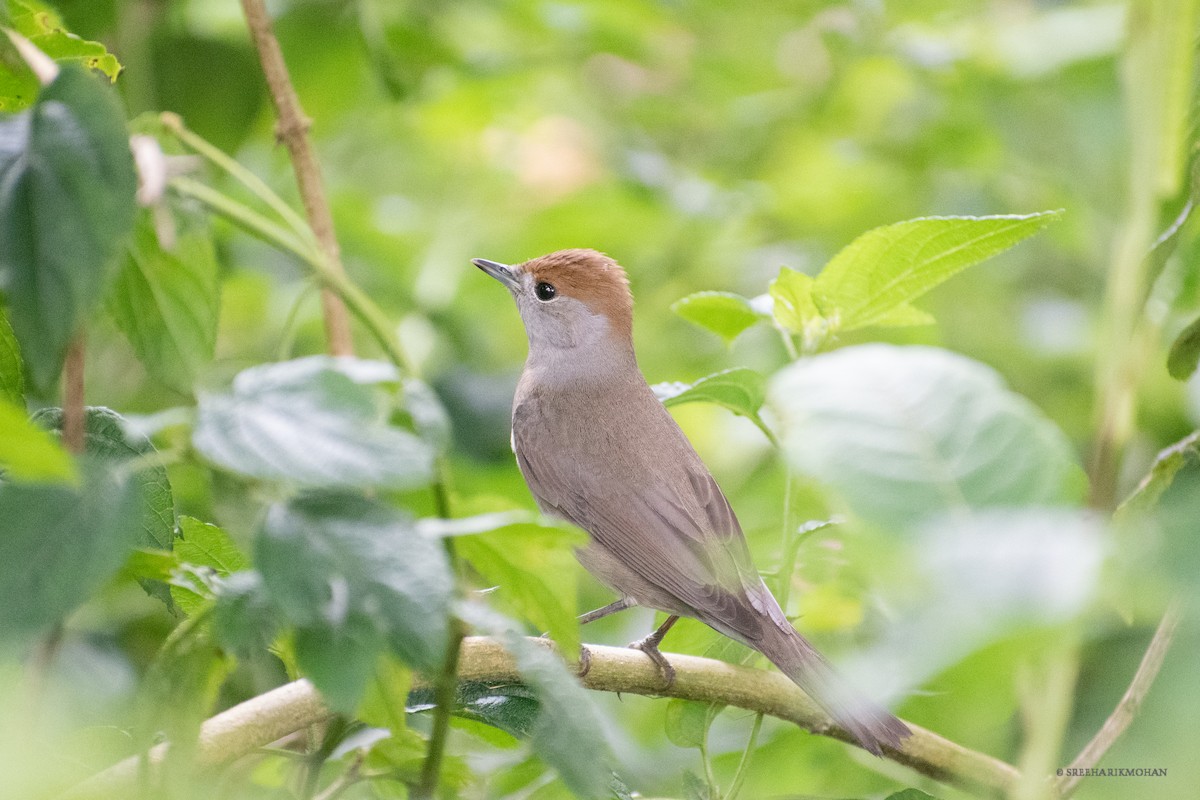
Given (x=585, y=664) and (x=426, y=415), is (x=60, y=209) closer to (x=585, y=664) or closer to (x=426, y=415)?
(x=426, y=415)

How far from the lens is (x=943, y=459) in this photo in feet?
2.24

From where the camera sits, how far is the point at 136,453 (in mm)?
1085

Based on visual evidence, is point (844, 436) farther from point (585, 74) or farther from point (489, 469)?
point (585, 74)

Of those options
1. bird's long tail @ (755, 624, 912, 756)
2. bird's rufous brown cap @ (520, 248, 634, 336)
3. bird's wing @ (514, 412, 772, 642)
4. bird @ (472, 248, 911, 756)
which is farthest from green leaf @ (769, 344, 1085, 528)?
bird's rufous brown cap @ (520, 248, 634, 336)

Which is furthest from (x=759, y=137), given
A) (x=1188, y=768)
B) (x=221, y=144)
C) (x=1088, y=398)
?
(x=1188, y=768)

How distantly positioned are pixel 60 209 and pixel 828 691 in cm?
137

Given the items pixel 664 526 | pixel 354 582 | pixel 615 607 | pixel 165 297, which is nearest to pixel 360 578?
pixel 354 582

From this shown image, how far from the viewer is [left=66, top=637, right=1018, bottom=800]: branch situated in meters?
1.09

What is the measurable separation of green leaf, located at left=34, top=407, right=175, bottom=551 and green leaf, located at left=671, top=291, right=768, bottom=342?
80 centimetres

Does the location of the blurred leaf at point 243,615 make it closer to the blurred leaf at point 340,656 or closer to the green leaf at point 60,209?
the blurred leaf at point 340,656

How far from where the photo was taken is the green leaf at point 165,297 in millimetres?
1022

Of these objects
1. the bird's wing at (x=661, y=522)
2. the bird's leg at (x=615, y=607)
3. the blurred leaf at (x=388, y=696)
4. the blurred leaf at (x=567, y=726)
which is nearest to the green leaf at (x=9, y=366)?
the blurred leaf at (x=388, y=696)

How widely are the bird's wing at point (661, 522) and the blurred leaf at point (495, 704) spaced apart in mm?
989

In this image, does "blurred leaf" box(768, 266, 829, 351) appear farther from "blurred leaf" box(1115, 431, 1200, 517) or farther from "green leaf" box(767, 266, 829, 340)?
"blurred leaf" box(1115, 431, 1200, 517)
